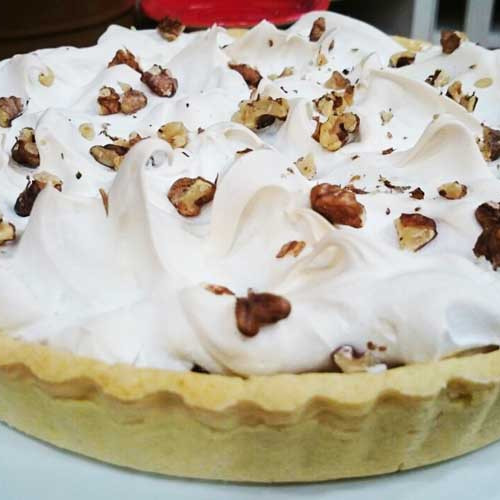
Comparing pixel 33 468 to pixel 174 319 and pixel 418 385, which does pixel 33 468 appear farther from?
pixel 418 385

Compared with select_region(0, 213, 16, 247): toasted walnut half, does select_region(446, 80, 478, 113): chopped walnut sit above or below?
above

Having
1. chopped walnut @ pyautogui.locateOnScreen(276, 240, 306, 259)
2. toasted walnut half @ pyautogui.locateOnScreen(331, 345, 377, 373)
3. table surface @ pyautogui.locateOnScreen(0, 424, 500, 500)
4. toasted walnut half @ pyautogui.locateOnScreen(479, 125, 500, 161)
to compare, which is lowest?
table surface @ pyautogui.locateOnScreen(0, 424, 500, 500)

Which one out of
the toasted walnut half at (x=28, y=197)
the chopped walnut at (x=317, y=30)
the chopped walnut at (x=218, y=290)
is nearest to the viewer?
the chopped walnut at (x=218, y=290)

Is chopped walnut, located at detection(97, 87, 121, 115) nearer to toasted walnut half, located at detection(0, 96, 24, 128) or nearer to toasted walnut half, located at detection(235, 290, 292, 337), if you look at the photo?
toasted walnut half, located at detection(0, 96, 24, 128)

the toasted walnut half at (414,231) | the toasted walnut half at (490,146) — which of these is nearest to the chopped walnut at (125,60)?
the toasted walnut half at (490,146)

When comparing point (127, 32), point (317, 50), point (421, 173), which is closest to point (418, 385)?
point (421, 173)

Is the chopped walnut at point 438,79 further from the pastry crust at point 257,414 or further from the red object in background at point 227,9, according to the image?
the red object in background at point 227,9

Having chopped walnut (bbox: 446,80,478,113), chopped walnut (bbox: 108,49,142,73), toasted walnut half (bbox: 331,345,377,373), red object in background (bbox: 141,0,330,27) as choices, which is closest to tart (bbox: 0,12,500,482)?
toasted walnut half (bbox: 331,345,377,373)

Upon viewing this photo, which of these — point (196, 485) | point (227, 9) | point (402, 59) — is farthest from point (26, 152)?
point (227, 9)
